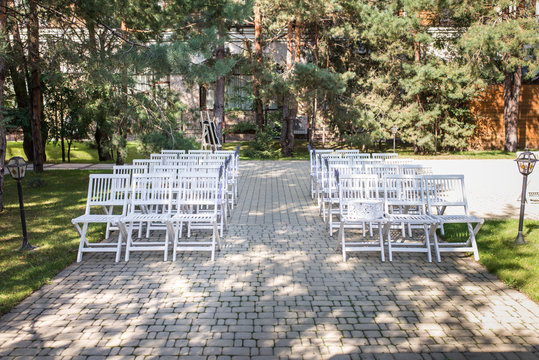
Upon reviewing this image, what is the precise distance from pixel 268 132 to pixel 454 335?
18500 mm

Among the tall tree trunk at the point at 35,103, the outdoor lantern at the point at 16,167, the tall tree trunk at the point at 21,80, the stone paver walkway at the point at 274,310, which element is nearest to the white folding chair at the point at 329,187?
the stone paver walkway at the point at 274,310

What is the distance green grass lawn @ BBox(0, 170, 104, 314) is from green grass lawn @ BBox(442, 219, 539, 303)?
6.30 meters

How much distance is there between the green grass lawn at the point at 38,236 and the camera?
5684mm

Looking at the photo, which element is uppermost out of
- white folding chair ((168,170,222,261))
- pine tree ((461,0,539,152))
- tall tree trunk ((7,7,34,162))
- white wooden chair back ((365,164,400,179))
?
pine tree ((461,0,539,152))

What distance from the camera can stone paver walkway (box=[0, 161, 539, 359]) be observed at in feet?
13.3

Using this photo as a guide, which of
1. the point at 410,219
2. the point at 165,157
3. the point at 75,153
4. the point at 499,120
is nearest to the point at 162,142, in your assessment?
the point at 165,157

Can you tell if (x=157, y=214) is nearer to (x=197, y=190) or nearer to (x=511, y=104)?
(x=197, y=190)

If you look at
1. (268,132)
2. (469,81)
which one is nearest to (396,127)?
(469,81)

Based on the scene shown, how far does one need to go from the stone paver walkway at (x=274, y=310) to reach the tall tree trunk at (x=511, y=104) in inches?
760

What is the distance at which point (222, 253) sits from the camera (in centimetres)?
693

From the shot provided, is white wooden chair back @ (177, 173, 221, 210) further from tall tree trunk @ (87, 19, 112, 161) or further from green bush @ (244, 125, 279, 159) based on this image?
green bush @ (244, 125, 279, 159)

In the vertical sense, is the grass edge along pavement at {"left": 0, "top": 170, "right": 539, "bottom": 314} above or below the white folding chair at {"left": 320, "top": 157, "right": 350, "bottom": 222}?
below

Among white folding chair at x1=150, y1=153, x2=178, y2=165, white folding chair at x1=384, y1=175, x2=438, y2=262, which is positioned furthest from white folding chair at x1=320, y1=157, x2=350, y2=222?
white folding chair at x1=150, y1=153, x2=178, y2=165

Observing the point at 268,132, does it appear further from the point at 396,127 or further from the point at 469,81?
the point at 469,81
